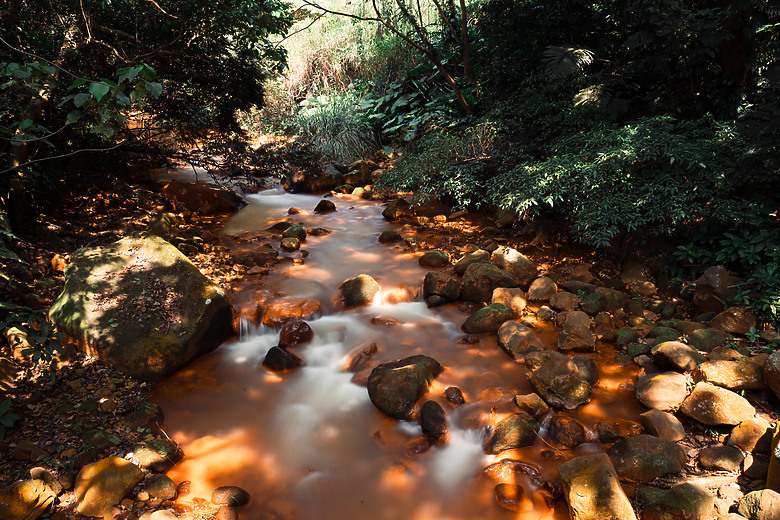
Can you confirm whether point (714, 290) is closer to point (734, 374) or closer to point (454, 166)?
point (734, 374)

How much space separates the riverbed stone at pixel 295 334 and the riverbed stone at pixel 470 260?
7.30ft

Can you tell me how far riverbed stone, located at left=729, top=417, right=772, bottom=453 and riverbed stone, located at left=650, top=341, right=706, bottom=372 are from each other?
0.64 m

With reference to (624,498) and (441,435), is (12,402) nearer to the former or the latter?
(441,435)

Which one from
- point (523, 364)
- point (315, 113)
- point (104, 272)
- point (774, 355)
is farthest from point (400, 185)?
point (315, 113)

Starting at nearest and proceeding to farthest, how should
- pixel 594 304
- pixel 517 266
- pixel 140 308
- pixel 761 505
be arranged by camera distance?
pixel 761 505, pixel 140 308, pixel 594 304, pixel 517 266

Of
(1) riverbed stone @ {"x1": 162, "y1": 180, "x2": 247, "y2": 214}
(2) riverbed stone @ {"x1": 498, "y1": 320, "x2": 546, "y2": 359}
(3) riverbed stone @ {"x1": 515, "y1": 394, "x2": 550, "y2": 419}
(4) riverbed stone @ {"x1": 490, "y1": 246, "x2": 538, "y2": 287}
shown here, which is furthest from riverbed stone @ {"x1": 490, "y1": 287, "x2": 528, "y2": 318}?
(1) riverbed stone @ {"x1": 162, "y1": 180, "x2": 247, "y2": 214}

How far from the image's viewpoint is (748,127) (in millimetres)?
4078

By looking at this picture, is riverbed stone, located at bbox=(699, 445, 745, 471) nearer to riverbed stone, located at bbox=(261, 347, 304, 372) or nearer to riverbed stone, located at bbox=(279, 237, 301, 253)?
riverbed stone, located at bbox=(261, 347, 304, 372)

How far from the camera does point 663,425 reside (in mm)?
3076

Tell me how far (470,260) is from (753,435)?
343cm

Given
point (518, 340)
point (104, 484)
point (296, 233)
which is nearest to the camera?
point (104, 484)

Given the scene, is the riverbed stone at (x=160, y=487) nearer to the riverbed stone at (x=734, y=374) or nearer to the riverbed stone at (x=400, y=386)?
the riverbed stone at (x=400, y=386)

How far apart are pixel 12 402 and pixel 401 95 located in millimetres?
10884

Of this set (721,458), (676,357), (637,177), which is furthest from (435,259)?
(721,458)
